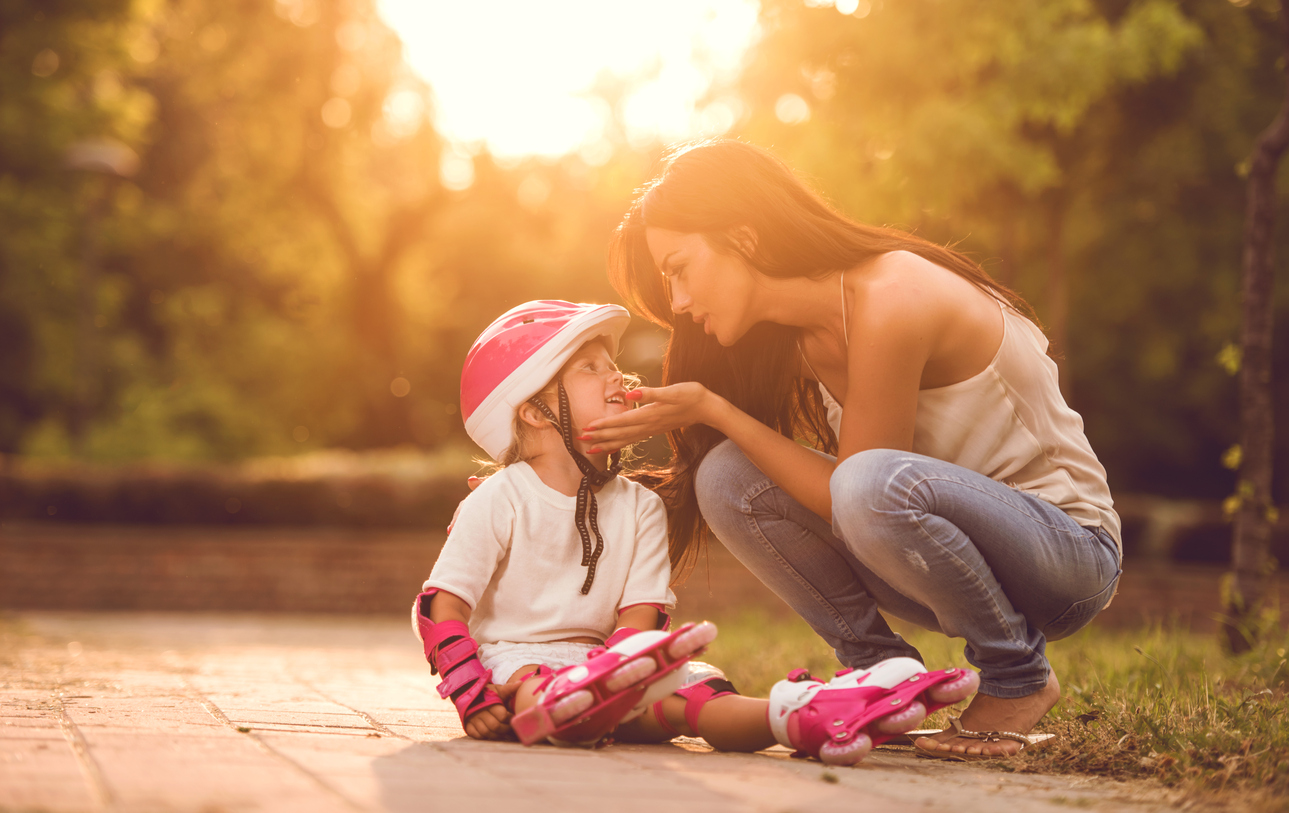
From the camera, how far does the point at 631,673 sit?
87.0 inches

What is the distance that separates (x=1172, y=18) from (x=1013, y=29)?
165cm

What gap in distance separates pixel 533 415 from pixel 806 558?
2.82 ft

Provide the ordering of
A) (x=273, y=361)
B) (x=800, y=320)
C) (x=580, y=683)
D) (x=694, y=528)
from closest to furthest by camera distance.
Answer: (x=580, y=683) → (x=800, y=320) → (x=694, y=528) → (x=273, y=361)

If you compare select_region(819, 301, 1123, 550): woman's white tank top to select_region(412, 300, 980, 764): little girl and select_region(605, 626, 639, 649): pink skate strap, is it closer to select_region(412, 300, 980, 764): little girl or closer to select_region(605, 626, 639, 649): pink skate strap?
select_region(412, 300, 980, 764): little girl

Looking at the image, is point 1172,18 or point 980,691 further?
point 1172,18

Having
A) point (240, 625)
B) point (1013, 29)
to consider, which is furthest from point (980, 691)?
point (240, 625)

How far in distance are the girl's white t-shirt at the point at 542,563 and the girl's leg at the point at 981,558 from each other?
21.0 inches

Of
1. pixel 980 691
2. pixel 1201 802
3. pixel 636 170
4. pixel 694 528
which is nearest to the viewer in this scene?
pixel 1201 802

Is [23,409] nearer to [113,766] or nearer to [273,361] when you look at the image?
[273,361]

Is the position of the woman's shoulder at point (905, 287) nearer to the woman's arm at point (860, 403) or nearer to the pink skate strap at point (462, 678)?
the woman's arm at point (860, 403)

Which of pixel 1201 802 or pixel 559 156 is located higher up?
pixel 559 156

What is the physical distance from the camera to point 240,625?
7926mm

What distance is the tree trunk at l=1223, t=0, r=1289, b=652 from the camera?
15.2 feet

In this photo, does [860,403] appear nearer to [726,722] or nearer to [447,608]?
[726,722]
